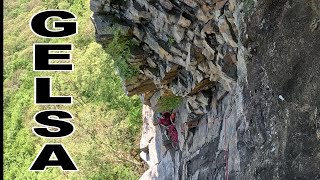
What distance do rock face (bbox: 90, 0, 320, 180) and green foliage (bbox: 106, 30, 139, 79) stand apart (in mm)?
206

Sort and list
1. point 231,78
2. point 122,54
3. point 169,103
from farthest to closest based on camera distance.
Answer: point 169,103 < point 122,54 < point 231,78

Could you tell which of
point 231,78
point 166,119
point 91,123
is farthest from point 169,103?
point 91,123

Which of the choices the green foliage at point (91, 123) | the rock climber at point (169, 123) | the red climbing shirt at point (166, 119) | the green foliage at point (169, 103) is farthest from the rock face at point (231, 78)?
the green foliage at point (91, 123)

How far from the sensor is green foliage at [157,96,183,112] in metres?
12.1

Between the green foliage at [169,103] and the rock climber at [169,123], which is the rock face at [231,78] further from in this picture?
the rock climber at [169,123]

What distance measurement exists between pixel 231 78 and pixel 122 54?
3.53 m

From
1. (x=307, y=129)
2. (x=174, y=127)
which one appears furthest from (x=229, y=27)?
(x=174, y=127)

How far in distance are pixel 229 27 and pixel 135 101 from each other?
11.5m

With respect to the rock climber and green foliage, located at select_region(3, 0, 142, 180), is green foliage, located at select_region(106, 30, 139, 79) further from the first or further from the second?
green foliage, located at select_region(3, 0, 142, 180)

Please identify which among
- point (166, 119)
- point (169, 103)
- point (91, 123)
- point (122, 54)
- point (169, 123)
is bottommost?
point (169, 123)

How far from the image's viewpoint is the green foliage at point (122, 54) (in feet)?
34.8

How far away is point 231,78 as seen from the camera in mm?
8172

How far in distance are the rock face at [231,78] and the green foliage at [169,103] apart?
0.65ft

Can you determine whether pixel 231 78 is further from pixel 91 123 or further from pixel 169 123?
pixel 91 123
